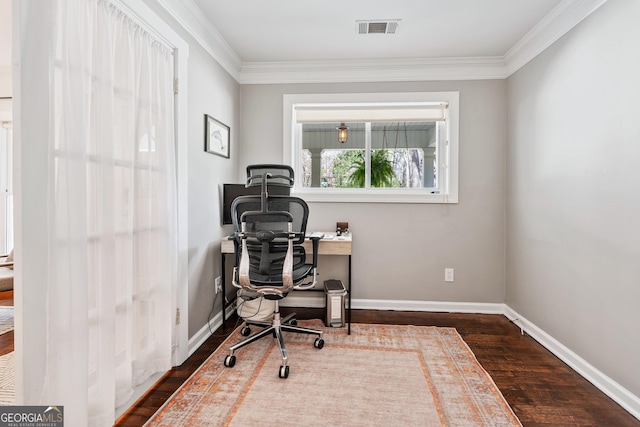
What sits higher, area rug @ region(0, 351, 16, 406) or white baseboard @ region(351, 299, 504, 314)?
white baseboard @ region(351, 299, 504, 314)

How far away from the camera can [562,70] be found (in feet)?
7.52

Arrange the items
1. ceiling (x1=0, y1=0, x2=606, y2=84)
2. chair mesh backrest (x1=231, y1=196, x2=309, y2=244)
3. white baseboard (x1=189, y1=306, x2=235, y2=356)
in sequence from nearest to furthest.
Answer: chair mesh backrest (x1=231, y1=196, x2=309, y2=244) < ceiling (x1=0, y1=0, x2=606, y2=84) < white baseboard (x1=189, y1=306, x2=235, y2=356)

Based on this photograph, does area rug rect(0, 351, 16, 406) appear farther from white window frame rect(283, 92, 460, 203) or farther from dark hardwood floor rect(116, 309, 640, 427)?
white window frame rect(283, 92, 460, 203)

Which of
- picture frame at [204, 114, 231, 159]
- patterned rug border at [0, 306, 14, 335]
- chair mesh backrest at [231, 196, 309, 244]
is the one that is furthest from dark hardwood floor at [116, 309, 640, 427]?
→ patterned rug border at [0, 306, 14, 335]

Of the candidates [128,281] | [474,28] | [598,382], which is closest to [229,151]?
[128,281]

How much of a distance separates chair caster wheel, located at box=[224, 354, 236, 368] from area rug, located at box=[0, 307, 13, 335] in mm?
2076

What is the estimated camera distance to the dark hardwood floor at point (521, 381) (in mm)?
1660

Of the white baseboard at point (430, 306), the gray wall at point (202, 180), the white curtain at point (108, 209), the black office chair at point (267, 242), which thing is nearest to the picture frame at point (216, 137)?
the gray wall at point (202, 180)

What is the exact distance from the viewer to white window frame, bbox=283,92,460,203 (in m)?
3.17

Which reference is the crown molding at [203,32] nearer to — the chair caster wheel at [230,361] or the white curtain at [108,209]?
the white curtain at [108,209]

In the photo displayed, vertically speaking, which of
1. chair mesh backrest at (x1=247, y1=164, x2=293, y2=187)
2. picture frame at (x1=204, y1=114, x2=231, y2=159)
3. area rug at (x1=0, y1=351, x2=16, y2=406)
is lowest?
area rug at (x1=0, y1=351, x2=16, y2=406)

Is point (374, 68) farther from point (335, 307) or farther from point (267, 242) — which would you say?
point (335, 307)

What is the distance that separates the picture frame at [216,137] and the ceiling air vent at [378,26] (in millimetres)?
1427

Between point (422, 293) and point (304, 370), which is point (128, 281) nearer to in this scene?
point (304, 370)
